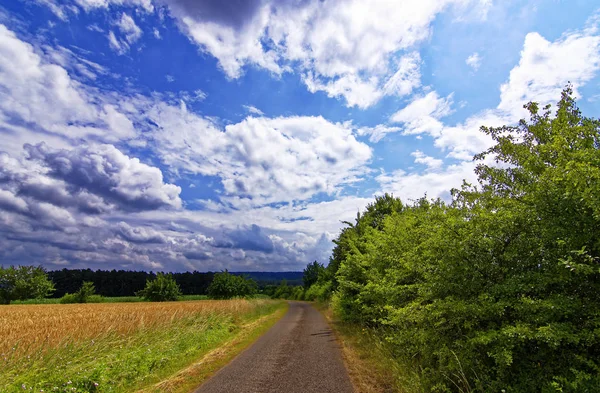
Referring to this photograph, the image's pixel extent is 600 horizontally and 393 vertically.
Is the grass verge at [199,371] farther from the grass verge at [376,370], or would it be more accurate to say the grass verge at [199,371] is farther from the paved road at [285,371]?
the grass verge at [376,370]

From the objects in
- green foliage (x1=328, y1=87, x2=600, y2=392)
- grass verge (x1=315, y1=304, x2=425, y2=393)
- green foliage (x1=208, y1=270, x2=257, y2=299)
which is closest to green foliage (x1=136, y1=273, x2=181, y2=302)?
green foliage (x1=208, y1=270, x2=257, y2=299)

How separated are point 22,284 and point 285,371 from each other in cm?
7356

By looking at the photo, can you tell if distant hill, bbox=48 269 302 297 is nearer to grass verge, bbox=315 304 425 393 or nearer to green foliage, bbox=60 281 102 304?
green foliage, bbox=60 281 102 304

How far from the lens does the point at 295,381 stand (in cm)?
883

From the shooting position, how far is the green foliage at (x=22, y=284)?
5931 cm

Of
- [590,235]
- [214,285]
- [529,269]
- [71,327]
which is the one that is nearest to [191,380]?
[71,327]

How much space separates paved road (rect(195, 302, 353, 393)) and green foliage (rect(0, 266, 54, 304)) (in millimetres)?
69265

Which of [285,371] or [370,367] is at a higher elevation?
[370,367]

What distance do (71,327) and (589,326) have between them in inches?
589

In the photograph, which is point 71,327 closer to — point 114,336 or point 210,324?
point 114,336

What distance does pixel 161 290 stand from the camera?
56312 millimetres

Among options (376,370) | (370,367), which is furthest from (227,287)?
(376,370)

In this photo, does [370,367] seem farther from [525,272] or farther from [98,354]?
[98,354]

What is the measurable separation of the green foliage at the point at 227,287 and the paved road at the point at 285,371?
47113mm
